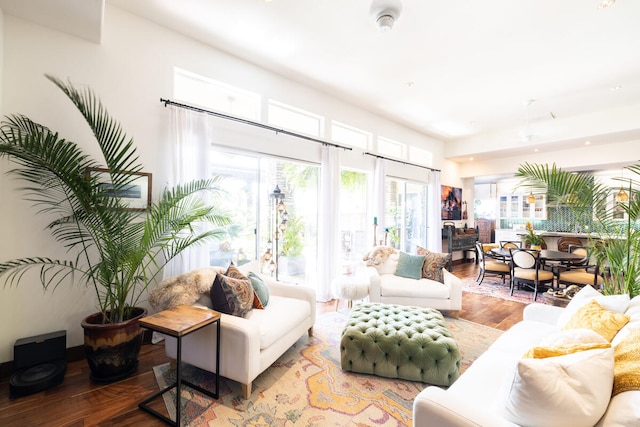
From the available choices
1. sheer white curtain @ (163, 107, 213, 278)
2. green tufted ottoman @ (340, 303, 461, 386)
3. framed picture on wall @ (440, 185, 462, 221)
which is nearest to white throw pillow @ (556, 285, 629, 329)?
green tufted ottoman @ (340, 303, 461, 386)

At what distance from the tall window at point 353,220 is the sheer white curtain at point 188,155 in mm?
2812

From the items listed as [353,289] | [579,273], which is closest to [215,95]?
[353,289]

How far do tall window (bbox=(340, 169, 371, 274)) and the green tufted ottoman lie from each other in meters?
3.00

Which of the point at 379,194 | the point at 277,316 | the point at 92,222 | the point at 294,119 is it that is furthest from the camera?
the point at 379,194

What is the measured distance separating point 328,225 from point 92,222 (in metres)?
3.06

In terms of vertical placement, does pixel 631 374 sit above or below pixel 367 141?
below

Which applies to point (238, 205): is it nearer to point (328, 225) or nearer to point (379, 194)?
point (328, 225)

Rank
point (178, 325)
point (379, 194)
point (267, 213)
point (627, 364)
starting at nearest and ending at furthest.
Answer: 1. point (627, 364)
2. point (178, 325)
3. point (267, 213)
4. point (379, 194)

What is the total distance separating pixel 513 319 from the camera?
3.75 meters

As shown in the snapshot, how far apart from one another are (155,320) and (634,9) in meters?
Answer: 5.09

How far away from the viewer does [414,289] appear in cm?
359

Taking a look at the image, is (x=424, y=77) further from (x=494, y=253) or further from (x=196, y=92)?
(x=494, y=253)

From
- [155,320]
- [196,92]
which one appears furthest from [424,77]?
[155,320]

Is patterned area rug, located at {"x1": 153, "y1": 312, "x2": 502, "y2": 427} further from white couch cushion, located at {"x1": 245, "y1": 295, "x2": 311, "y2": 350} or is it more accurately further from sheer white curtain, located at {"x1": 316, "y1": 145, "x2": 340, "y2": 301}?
sheer white curtain, located at {"x1": 316, "y1": 145, "x2": 340, "y2": 301}
